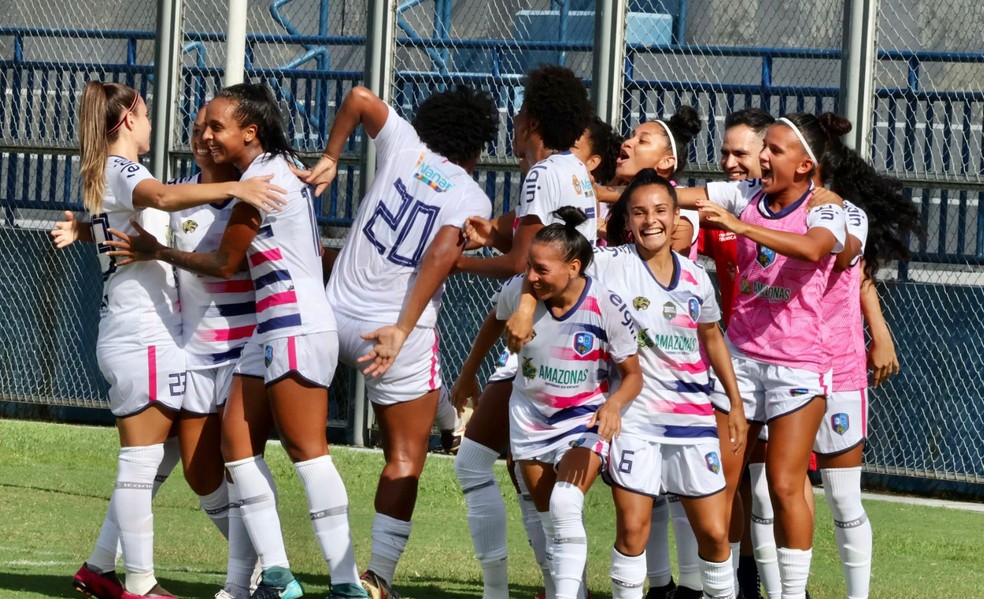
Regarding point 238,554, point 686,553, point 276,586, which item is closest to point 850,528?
point 686,553

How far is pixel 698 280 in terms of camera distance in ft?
16.5

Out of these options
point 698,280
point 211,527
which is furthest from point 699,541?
point 211,527

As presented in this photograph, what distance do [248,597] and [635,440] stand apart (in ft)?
4.78

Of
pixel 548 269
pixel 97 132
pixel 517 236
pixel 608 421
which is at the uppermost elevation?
pixel 97 132

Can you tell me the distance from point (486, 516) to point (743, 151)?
1.78m

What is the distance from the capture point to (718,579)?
4895mm

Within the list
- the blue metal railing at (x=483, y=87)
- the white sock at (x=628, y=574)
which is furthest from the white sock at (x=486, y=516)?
the blue metal railing at (x=483, y=87)

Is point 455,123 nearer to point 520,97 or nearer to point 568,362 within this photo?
point 568,362

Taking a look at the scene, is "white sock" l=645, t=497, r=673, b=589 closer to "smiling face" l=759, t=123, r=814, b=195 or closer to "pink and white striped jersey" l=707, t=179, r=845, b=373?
"pink and white striped jersey" l=707, t=179, r=845, b=373

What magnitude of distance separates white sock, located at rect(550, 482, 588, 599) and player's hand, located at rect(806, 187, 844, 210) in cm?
134

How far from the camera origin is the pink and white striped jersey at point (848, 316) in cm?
531

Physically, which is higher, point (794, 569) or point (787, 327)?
point (787, 327)

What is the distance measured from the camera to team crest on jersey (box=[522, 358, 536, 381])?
4.86 metres

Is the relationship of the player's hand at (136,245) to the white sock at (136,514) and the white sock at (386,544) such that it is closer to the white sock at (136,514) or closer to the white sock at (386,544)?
the white sock at (136,514)
